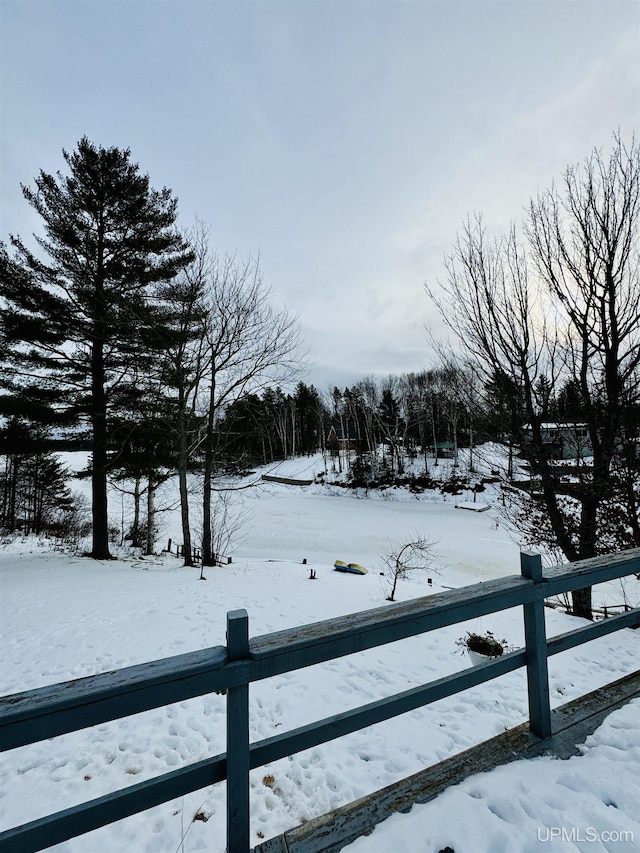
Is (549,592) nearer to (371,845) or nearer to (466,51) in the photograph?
(371,845)

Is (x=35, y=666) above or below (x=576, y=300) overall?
below

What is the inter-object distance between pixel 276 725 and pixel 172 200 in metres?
14.6

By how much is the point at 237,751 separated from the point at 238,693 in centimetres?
22

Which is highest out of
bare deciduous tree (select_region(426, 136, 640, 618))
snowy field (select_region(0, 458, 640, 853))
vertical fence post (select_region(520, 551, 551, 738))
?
bare deciduous tree (select_region(426, 136, 640, 618))

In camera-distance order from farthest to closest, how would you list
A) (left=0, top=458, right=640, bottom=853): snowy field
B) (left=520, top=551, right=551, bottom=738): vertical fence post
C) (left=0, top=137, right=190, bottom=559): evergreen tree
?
(left=0, top=137, right=190, bottom=559): evergreen tree → (left=520, top=551, right=551, bottom=738): vertical fence post → (left=0, top=458, right=640, bottom=853): snowy field

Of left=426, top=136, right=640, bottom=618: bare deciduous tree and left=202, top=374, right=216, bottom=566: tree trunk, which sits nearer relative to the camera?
left=426, top=136, right=640, bottom=618: bare deciduous tree

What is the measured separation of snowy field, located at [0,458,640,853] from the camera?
1.54m

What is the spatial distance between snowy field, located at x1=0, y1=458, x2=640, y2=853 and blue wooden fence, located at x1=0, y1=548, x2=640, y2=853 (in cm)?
40

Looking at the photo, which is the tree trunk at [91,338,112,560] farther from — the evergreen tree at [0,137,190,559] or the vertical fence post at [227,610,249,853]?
the vertical fence post at [227,610,249,853]

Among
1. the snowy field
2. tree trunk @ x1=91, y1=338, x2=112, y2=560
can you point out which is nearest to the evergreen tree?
tree trunk @ x1=91, y1=338, x2=112, y2=560

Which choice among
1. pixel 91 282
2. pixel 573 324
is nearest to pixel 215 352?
pixel 91 282

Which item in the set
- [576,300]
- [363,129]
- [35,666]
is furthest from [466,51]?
[35,666]

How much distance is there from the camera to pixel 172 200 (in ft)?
40.4

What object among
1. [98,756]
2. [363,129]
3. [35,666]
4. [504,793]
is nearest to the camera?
[504,793]
